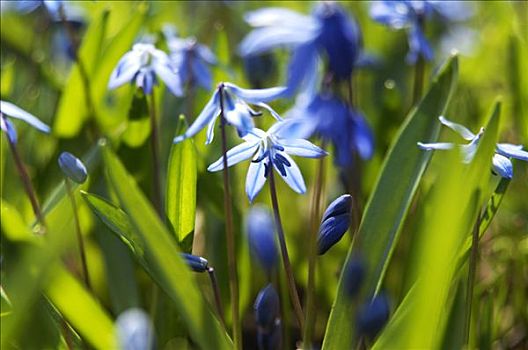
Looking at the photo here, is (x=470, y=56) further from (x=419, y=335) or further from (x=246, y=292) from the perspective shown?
(x=419, y=335)

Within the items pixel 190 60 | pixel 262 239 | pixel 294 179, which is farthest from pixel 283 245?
pixel 190 60

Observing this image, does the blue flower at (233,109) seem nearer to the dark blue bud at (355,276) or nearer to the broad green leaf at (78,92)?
the dark blue bud at (355,276)

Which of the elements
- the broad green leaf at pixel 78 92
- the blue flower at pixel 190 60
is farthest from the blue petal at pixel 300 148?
the broad green leaf at pixel 78 92

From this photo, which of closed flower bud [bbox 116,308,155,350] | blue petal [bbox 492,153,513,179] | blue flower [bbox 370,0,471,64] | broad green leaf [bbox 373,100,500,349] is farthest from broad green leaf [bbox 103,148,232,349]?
blue flower [bbox 370,0,471,64]

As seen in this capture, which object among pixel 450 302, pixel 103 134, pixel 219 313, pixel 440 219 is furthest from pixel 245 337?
pixel 440 219

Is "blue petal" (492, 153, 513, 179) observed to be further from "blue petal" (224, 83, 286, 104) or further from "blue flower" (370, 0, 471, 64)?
"blue flower" (370, 0, 471, 64)

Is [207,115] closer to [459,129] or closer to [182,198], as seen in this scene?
[182,198]
